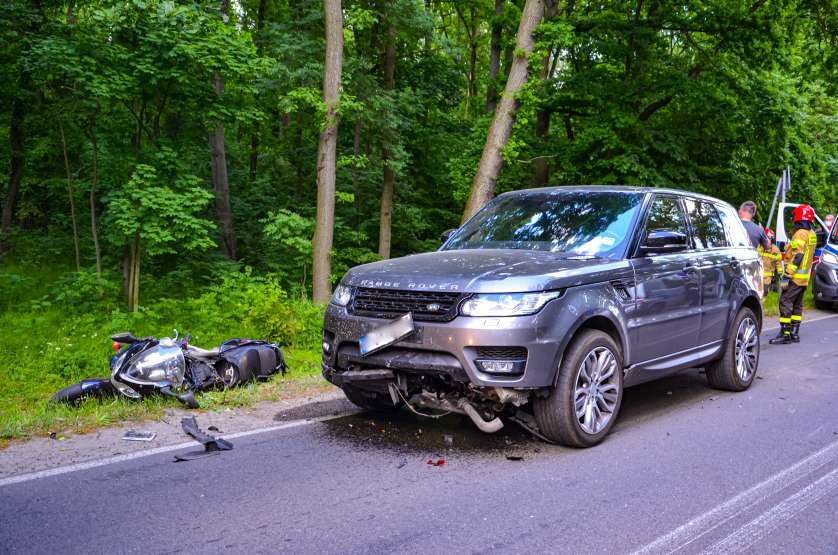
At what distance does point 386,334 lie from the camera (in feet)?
15.9

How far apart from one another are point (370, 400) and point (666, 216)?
315cm

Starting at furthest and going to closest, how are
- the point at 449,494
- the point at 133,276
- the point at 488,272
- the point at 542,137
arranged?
the point at 542,137, the point at 133,276, the point at 488,272, the point at 449,494

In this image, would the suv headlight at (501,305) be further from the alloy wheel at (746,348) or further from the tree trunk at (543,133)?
the tree trunk at (543,133)

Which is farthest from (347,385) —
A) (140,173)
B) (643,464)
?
(140,173)

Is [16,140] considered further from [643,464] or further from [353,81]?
[643,464]

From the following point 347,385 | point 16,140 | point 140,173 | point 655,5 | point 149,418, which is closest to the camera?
point 347,385

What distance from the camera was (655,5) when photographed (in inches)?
669

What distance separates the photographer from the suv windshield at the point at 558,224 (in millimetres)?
5688

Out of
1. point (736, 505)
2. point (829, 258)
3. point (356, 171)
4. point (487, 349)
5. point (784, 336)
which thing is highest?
point (356, 171)

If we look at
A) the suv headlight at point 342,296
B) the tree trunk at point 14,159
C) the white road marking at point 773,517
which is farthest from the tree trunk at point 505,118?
the tree trunk at point 14,159

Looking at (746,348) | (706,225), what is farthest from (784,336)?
(706,225)

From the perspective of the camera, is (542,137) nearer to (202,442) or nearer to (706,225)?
(706,225)

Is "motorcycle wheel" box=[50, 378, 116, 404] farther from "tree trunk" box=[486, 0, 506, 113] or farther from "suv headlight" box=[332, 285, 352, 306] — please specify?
"tree trunk" box=[486, 0, 506, 113]

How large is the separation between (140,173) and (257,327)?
4339 mm
